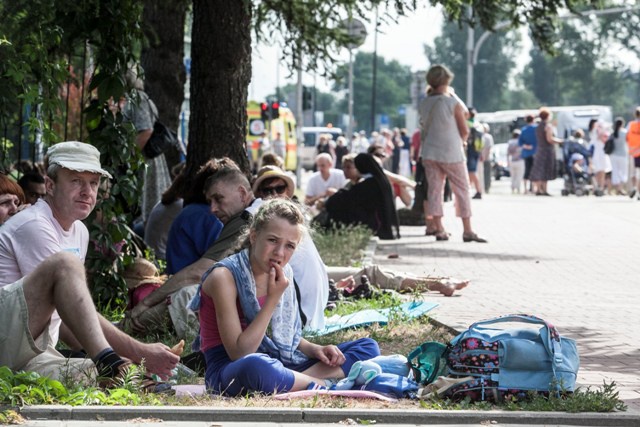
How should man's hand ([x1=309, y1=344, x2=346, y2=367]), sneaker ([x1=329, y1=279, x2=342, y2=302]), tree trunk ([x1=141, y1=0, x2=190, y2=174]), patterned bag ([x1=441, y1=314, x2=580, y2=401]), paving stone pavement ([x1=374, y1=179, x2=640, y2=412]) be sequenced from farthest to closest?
tree trunk ([x1=141, y1=0, x2=190, y2=174]) < sneaker ([x1=329, y1=279, x2=342, y2=302]) < paving stone pavement ([x1=374, y1=179, x2=640, y2=412]) < man's hand ([x1=309, y1=344, x2=346, y2=367]) < patterned bag ([x1=441, y1=314, x2=580, y2=401])

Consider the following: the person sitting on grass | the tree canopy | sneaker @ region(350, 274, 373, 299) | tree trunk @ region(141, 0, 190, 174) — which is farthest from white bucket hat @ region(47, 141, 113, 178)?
the tree canopy

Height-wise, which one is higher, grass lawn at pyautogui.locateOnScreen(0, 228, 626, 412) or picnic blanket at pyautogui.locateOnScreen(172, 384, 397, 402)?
grass lawn at pyautogui.locateOnScreen(0, 228, 626, 412)

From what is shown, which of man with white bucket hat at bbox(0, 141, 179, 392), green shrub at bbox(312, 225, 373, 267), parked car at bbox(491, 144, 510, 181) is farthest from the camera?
parked car at bbox(491, 144, 510, 181)

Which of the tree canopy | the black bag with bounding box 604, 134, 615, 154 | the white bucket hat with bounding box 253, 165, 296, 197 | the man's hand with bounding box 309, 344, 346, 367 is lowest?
the man's hand with bounding box 309, 344, 346, 367

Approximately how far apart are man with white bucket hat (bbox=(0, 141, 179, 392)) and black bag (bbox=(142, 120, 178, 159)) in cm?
590

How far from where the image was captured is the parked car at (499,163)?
60.5 metres

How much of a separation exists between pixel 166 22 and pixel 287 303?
1020 cm

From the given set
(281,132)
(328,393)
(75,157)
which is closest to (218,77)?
(75,157)

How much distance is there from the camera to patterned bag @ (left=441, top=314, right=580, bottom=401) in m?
6.56

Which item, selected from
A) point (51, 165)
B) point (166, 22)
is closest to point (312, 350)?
point (51, 165)

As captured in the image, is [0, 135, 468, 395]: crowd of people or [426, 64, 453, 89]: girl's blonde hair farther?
[426, 64, 453, 89]: girl's blonde hair

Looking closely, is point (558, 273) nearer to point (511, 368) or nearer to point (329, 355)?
point (329, 355)

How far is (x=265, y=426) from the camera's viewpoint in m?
6.00

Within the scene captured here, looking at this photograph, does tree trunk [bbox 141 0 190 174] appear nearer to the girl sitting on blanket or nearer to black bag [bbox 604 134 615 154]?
the girl sitting on blanket
